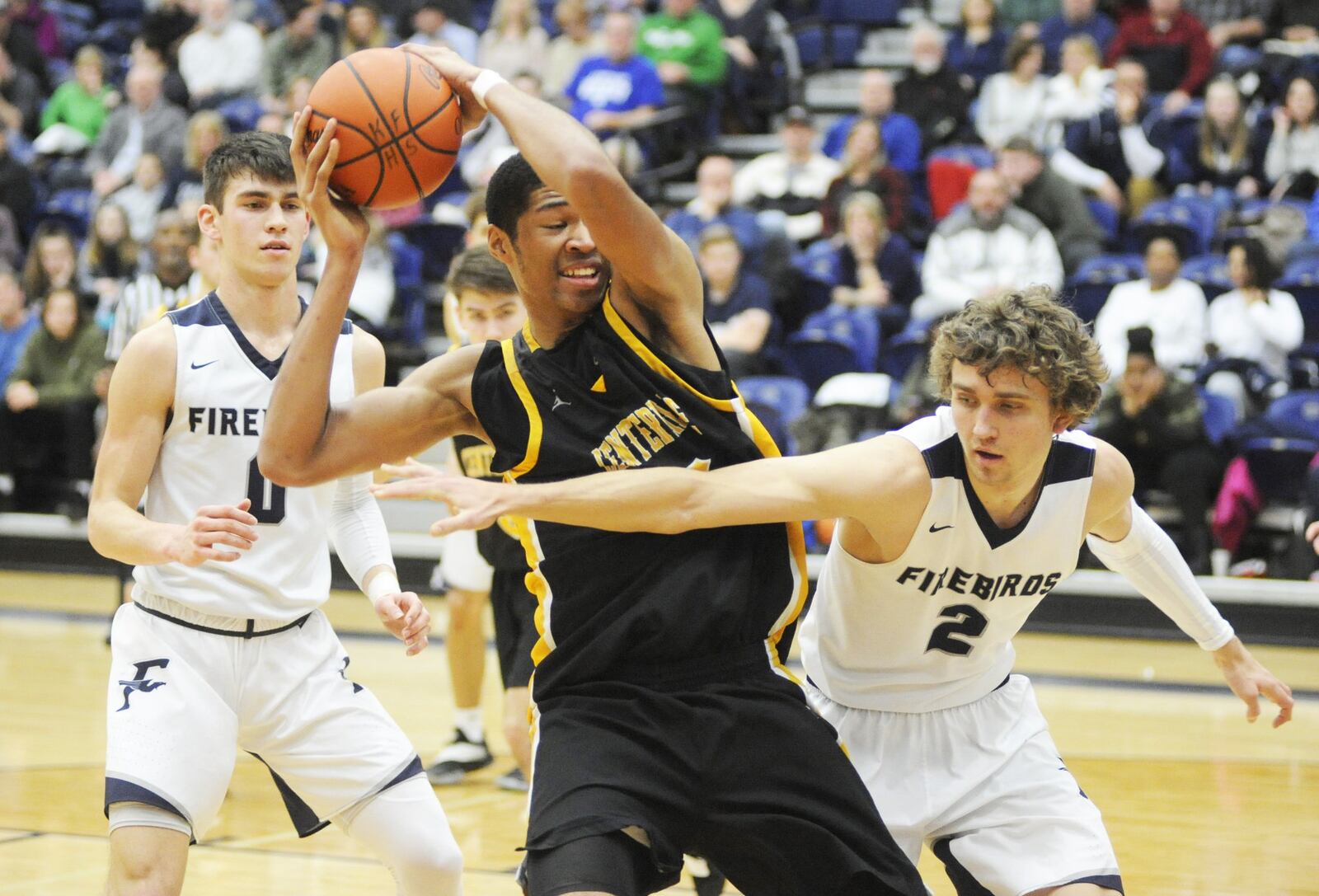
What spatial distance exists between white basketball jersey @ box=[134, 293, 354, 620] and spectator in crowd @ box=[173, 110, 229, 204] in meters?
9.15

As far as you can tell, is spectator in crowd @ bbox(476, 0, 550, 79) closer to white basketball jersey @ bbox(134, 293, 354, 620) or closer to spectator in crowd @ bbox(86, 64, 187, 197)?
spectator in crowd @ bbox(86, 64, 187, 197)

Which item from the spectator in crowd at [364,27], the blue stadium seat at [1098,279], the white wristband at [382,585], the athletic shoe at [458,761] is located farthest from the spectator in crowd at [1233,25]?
the white wristband at [382,585]

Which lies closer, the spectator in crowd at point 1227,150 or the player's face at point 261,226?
the player's face at point 261,226

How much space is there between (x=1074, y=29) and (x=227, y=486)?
10.1 meters

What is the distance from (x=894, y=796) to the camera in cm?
370

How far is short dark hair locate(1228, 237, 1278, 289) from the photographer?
947cm

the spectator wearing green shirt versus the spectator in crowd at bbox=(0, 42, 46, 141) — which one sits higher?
the spectator wearing green shirt

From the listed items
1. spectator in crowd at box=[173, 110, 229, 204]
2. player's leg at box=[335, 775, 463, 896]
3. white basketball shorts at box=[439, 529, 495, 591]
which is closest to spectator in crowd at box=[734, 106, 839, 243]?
spectator in crowd at box=[173, 110, 229, 204]

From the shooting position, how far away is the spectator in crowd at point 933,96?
40.1 feet

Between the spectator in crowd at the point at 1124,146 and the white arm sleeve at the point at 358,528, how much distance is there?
829cm

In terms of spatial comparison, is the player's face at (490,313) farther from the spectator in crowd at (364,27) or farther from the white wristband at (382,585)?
the spectator in crowd at (364,27)

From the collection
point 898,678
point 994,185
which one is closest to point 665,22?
point 994,185

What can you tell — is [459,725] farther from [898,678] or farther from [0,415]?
[0,415]

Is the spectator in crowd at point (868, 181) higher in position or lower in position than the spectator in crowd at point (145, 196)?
higher
